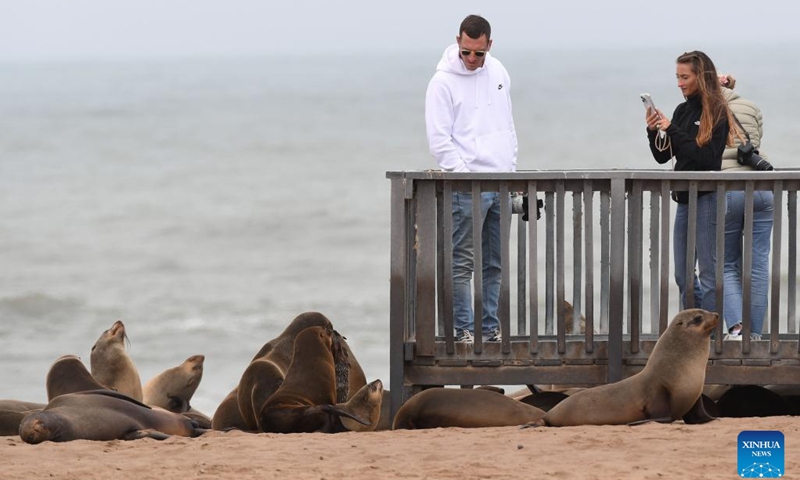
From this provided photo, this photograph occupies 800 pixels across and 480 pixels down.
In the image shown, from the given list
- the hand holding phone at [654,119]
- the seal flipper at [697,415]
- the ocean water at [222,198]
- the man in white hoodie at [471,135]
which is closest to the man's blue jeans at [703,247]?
the hand holding phone at [654,119]

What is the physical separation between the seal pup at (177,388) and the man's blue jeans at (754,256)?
4.10 m

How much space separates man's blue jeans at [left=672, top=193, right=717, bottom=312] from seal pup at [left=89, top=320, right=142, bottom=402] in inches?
156

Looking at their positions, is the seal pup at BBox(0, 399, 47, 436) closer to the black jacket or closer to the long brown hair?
the black jacket

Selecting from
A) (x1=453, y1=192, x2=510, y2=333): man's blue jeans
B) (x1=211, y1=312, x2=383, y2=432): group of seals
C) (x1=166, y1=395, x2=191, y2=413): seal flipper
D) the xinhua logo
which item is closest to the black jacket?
(x1=453, y1=192, x2=510, y2=333): man's blue jeans

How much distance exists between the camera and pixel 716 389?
938 cm

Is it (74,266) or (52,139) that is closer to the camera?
(74,266)

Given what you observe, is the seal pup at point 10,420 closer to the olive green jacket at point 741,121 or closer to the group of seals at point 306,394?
→ the group of seals at point 306,394

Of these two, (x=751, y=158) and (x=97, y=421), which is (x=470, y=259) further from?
(x=97, y=421)

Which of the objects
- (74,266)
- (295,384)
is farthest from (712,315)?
(74,266)

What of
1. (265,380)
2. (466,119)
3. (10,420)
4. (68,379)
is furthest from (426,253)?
(10,420)

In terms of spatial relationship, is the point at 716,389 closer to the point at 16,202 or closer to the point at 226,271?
the point at 226,271

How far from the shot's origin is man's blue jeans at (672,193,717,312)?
8633 mm

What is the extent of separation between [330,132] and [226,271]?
23.1 meters

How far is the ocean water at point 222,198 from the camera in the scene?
22406 mm
